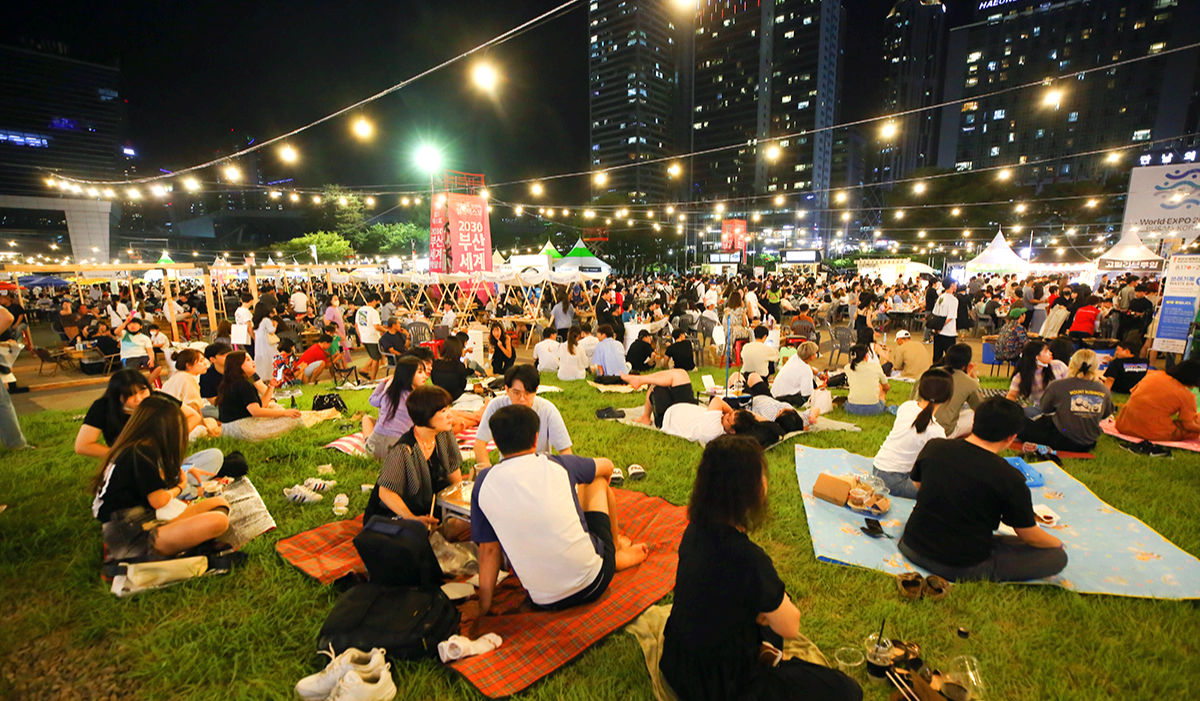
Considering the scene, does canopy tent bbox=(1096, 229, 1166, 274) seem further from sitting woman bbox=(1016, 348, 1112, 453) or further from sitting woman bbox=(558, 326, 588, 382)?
sitting woman bbox=(558, 326, 588, 382)

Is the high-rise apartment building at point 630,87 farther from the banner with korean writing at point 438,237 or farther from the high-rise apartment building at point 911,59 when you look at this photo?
the banner with korean writing at point 438,237

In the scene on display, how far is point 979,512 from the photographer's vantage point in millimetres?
3117

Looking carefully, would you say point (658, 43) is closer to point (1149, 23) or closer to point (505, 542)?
point (1149, 23)

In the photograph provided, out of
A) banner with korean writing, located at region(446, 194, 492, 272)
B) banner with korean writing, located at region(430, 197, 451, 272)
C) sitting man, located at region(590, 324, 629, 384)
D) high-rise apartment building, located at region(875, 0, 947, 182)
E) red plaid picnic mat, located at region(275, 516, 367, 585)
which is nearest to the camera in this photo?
red plaid picnic mat, located at region(275, 516, 367, 585)

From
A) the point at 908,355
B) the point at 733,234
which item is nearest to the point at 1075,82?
the point at 733,234

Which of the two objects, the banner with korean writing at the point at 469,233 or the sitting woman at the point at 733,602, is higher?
the banner with korean writing at the point at 469,233

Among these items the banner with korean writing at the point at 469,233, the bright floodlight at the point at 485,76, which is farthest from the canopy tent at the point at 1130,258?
the banner with korean writing at the point at 469,233

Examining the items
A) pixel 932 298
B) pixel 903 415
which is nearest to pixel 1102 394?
pixel 903 415

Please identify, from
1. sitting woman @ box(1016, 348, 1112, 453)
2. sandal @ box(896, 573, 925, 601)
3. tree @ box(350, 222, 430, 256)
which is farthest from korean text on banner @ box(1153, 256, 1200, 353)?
tree @ box(350, 222, 430, 256)

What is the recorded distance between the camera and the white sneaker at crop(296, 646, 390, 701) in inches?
95.7

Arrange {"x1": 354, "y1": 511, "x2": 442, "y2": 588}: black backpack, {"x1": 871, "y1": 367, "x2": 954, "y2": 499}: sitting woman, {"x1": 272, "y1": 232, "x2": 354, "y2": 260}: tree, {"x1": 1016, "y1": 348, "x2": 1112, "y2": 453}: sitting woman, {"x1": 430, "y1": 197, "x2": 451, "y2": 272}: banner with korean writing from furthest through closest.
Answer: {"x1": 272, "y1": 232, "x2": 354, "y2": 260}: tree
{"x1": 430, "y1": 197, "x2": 451, "y2": 272}: banner with korean writing
{"x1": 1016, "y1": 348, "x2": 1112, "y2": 453}: sitting woman
{"x1": 871, "y1": 367, "x2": 954, "y2": 499}: sitting woman
{"x1": 354, "y1": 511, "x2": 442, "y2": 588}: black backpack

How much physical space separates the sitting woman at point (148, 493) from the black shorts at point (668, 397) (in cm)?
Answer: 477

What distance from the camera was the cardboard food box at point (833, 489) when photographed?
14.7 ft

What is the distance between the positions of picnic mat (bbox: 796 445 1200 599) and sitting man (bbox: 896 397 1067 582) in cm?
21
